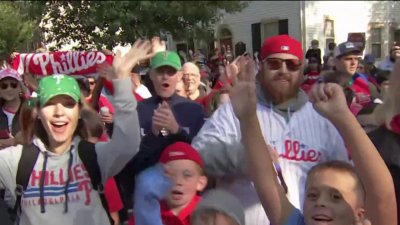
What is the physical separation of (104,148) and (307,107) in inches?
41.7

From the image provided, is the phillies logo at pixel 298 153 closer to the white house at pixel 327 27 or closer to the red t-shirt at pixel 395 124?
the red t-shirt at pixel 395 124

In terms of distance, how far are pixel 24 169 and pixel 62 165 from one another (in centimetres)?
18

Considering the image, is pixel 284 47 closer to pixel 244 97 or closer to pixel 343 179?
pixel 244 97

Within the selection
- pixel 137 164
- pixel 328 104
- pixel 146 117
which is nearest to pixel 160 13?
pixel 146 117

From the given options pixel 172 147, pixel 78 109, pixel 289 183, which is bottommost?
pixel 289 183

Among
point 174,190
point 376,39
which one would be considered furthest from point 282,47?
point 376,39

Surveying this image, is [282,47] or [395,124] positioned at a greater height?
[282,47]

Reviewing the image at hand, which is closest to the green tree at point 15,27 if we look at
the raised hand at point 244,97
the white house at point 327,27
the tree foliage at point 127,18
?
the white house at point 327,27

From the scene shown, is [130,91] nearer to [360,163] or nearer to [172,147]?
[172,147]

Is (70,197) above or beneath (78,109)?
beneath

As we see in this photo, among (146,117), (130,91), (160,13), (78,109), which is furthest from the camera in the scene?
(160,13)

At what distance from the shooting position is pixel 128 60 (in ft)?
8.90

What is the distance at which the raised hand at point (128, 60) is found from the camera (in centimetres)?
264

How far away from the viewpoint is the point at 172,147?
2918 mm
